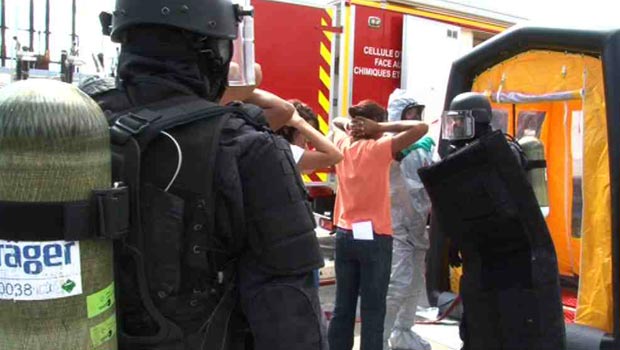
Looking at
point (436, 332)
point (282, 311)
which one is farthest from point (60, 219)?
point (436, 332)

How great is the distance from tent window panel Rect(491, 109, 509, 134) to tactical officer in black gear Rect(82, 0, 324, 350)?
4.00 meters

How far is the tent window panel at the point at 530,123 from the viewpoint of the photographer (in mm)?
5418

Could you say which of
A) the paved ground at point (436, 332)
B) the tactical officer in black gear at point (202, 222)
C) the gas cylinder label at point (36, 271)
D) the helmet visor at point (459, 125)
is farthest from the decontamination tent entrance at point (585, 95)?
the gas cylinder label at point (36, 271)

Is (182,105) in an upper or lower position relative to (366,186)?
upper

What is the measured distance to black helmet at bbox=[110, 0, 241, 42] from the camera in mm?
1338

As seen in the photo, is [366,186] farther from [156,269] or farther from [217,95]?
[156,269]

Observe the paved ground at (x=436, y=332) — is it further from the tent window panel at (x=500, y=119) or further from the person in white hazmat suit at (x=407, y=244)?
the tent window panel at (x=500, y=119)

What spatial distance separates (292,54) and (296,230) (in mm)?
4451

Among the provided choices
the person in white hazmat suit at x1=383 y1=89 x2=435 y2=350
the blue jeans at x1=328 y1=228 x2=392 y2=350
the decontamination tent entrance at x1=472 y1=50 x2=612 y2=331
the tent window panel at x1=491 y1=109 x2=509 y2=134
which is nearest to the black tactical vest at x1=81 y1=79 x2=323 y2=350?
the blue jeans at x1=328 y1=228 x2=392 y2=350

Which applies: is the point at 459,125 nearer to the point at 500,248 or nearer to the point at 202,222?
the point at 500,248

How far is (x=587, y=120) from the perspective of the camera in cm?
360

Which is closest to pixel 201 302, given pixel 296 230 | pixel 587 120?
pixel 296 230

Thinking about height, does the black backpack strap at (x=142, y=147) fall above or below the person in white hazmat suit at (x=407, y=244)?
above

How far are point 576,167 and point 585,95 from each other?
6.50 feet
